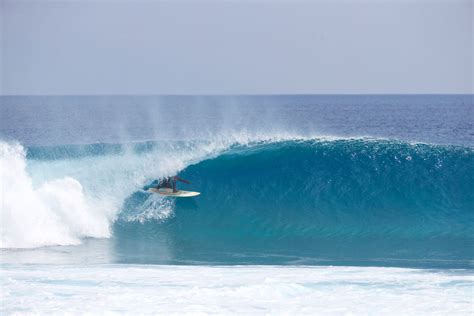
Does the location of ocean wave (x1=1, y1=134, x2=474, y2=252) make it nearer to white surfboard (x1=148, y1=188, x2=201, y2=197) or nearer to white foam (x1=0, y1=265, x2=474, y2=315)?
white surfboard (x1=148, y1=188, x2=201, y2=197)

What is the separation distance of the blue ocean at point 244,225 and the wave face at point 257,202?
39 millimetres

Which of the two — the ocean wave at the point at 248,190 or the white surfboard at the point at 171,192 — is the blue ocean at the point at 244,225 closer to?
the ocean wave at the point at 248,190

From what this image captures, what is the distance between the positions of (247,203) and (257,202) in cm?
25

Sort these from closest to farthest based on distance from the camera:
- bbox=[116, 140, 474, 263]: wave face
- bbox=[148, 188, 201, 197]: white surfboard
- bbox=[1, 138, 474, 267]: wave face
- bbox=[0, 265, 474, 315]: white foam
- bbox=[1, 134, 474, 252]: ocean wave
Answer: bbox=[0, 265, 474, 315]: white foam < bbox=[1, 138, 474, 267]: wave face < bbox=[116, 140, 474, 263]: wave face < bbox=[1, 134, 474, 252]: ocean wave < bbox=[148, 188, 201, 197]: white surfboard

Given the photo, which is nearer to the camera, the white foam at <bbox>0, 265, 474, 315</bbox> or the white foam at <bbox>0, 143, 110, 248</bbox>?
the white foam at <bbox>0, 265, 474, 315</bbox>

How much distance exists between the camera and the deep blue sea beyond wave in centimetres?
1231

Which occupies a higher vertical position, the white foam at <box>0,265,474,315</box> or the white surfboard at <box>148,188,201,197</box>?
the white surfboard at <box>148,188,201,197</box>

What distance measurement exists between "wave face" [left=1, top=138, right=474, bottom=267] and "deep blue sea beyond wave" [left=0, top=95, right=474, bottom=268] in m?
0.03

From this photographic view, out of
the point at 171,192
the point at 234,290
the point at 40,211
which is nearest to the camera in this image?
→ the point at 234,290

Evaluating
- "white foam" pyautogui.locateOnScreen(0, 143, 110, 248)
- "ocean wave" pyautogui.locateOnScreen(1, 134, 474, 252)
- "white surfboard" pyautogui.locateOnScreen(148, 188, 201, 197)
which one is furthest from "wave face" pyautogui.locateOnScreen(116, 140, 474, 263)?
"white foam" pyautogui.locateOnScreen(0, 143, 110, 248)

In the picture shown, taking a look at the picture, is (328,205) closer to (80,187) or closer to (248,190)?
(248,190)

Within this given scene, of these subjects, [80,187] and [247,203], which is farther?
[247,203]

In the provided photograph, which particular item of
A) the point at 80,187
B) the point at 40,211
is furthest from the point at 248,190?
the point at 40,211

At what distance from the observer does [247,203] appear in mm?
15617
